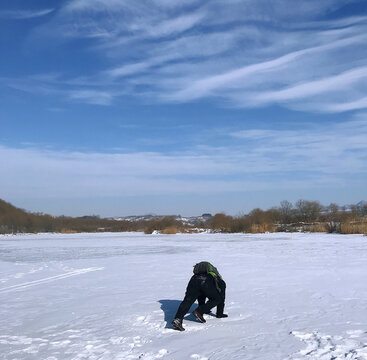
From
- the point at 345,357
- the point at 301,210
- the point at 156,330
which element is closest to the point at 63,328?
the point at 156,330

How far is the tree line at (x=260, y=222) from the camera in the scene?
27.0 meters

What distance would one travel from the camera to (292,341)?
3.86 meters


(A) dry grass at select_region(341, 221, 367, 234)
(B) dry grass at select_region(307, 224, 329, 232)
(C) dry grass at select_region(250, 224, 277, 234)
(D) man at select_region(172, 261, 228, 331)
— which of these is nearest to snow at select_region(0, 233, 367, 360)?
(D) man at select_region(172, 261, 228, 331)

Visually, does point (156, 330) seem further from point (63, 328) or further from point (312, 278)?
point (312, 278)

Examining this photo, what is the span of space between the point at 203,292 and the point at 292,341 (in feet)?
3.91

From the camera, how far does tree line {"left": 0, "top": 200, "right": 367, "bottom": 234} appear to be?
2702cm

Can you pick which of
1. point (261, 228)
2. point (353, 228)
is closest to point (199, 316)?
→ point (353, 228)

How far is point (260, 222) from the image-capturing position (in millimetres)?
33406

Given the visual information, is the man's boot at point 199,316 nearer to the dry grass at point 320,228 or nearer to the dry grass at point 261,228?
the dry grass at point 320,228

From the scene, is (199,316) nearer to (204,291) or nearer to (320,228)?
(204,291)

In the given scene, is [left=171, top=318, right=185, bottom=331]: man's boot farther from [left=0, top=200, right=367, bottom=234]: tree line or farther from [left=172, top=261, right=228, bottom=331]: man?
[left=0, top=200, right=367, bottom=234]: tree line

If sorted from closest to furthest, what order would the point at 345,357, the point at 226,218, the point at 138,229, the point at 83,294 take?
the point at 345,357 < the point at 83,294 < the point at 226,218 < the point at 138,229

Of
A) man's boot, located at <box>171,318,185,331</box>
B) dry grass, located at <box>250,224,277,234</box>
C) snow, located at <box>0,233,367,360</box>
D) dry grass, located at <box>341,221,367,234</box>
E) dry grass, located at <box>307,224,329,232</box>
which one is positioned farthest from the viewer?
dry grass, located at <box>250,224,277,234</box>

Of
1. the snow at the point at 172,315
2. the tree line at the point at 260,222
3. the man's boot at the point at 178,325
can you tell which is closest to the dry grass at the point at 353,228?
the tree line at the point at 260,222
